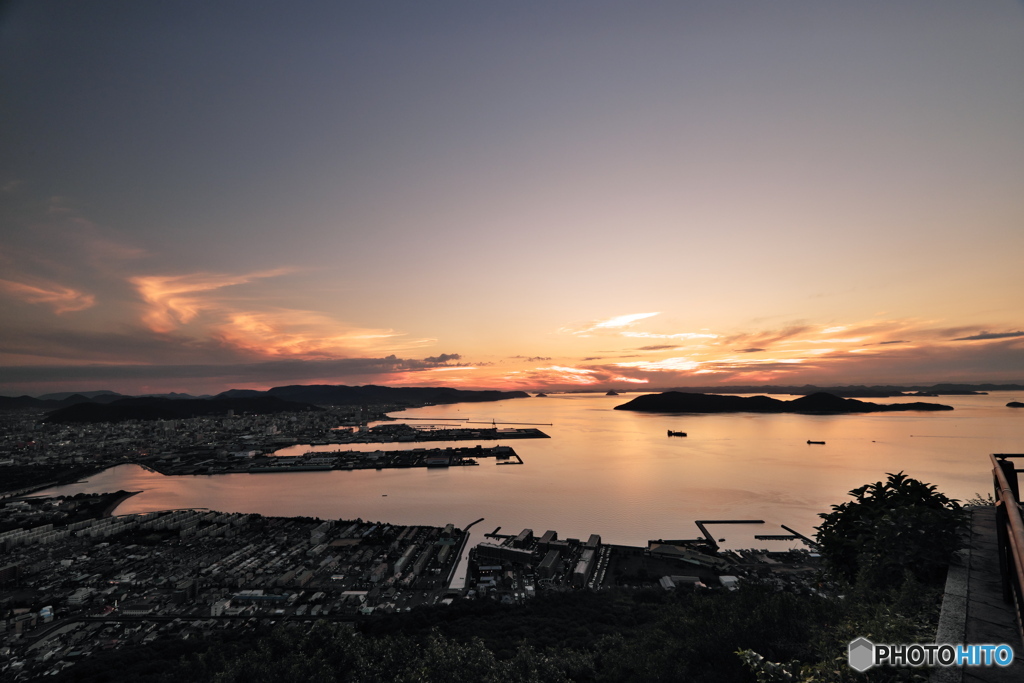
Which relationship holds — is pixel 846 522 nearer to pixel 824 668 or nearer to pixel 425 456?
pixel 824 668

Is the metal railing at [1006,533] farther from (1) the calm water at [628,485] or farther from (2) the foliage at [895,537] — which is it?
(1) the calm water at [628,485]

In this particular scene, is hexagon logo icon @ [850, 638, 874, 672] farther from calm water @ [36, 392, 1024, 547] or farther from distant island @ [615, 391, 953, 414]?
distant island @ [615, 391, 953, 414]

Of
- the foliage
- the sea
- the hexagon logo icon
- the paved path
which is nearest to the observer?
the paved path

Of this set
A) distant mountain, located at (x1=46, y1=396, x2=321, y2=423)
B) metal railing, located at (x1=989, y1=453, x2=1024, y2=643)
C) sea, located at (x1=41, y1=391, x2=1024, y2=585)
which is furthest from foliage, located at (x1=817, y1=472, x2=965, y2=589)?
distant mountain, located at (x1=46, y1=396, x2=321, y2=423)


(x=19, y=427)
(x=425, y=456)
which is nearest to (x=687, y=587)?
(x=425, y=456)

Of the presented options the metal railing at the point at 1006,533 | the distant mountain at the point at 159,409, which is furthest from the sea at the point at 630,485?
the distant mountain at the point at 159,409

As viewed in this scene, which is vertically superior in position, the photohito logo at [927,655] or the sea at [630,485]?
the photohito logo at [927,655]
